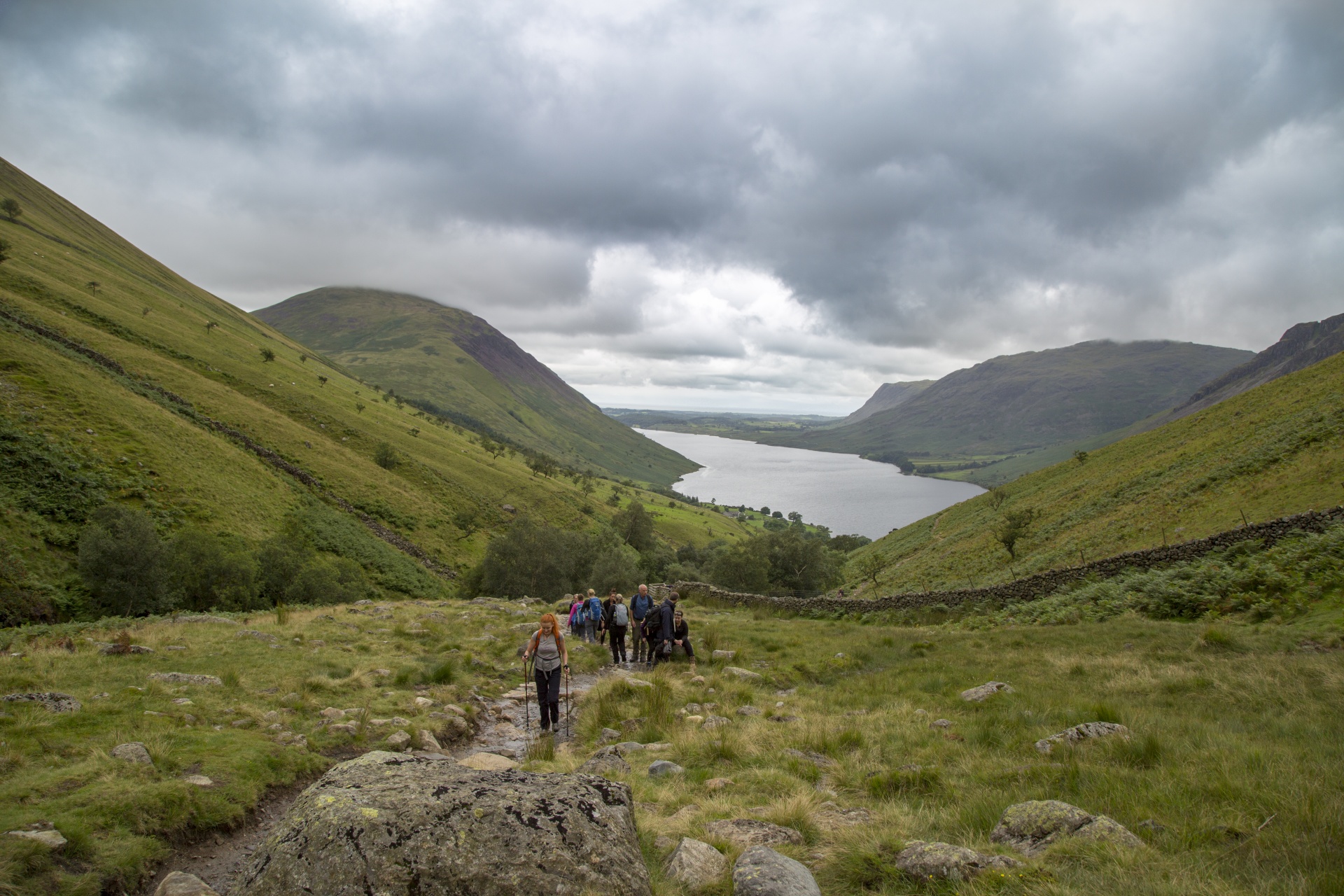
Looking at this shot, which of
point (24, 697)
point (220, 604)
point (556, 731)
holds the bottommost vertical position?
point (220, 604)

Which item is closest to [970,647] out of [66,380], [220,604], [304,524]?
[220,604]

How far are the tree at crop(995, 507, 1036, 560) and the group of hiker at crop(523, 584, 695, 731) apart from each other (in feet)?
99.9

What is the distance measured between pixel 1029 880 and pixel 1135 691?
8.66 meters

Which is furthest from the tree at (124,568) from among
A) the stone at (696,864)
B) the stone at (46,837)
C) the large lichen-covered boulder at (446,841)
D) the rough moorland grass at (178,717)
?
the stone at (696,864)

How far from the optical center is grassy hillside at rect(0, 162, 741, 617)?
122 feet

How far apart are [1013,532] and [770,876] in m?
41.4

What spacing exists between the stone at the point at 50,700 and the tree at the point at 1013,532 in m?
43.3

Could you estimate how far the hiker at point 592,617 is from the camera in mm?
20203

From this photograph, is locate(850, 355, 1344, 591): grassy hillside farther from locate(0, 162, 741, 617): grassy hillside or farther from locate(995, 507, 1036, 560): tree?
locate(0, 162, 741, 617): grassy hillside

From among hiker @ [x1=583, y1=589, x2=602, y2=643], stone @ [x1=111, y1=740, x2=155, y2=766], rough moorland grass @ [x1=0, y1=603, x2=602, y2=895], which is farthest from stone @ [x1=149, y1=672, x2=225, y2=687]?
hiker @ [x1=583, y1=589, x2=602, y2=643]

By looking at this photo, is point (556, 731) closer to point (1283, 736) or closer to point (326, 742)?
point (326, 742)

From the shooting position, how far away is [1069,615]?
1919 cm

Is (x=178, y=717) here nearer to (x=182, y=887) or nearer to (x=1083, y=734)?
(x=182, y=887)

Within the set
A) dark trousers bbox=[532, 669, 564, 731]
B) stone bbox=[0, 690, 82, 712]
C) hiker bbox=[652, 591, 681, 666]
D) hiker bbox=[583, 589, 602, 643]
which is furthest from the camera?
hiker bbox=[583, 589, 602, 643]
